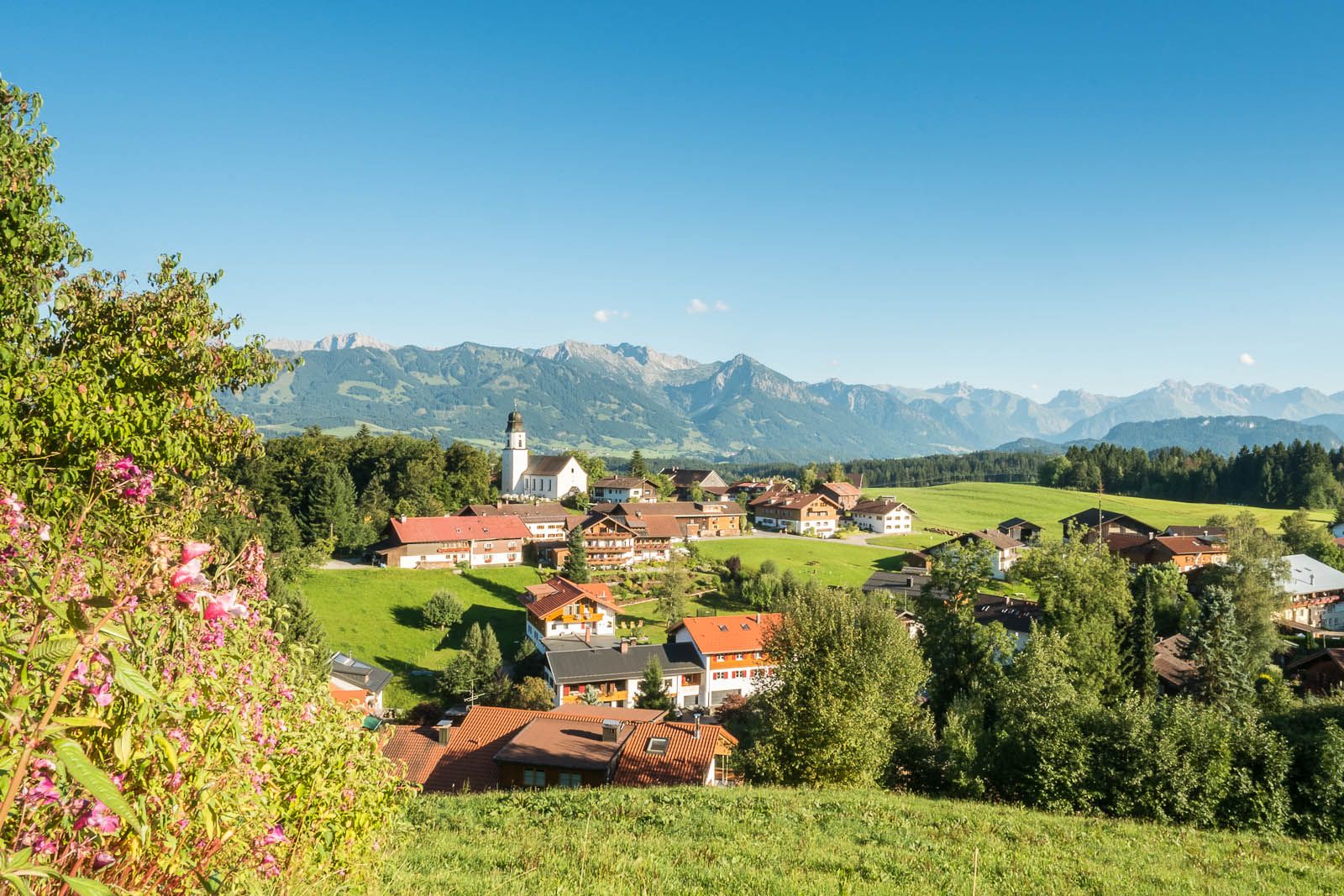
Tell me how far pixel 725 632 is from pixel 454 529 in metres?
32.0

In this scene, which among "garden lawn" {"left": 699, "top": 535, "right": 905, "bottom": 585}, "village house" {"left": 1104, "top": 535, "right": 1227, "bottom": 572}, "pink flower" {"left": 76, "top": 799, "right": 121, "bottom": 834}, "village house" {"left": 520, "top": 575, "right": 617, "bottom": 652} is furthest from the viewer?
"garden lawn" {"left": 699, "top": 535, "right": 905, "bottom": 585}

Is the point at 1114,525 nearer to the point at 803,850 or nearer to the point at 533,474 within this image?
the point at 533,474

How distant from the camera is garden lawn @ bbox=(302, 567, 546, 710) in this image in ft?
162

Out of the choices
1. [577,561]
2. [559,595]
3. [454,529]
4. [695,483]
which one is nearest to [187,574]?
[559,595]

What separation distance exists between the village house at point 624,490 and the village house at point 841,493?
28.5 m

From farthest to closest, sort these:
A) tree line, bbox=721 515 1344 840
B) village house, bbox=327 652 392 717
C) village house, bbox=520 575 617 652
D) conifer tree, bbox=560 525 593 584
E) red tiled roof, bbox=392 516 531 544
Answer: red tiled roof, bbox=392 516 531 544 → conifer tree, bbox=560 525 593 584 → village house, bbox=520 575 617 652 → village house, bbox=327 652 392 717 → tree line, bbox=721 515 1344 840

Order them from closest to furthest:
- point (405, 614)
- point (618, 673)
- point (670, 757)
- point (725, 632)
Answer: point (670, 757) < point (618, 673) < point (725, 632) < point (405, 614)

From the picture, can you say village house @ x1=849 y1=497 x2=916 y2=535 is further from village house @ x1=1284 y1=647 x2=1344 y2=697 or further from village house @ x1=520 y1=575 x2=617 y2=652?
village house @ x1=1284 y1=647 x2=1344 y2=697

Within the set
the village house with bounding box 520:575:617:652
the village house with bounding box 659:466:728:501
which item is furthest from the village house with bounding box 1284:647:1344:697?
the village house with bounding box 659:466:728:501

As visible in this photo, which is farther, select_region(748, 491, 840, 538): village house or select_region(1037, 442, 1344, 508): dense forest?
select_region(1037, 442, 1344, 508): dense forest

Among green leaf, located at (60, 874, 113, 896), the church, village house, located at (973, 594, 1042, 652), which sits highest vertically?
green leaf, located at (60, 874, 113, 896)

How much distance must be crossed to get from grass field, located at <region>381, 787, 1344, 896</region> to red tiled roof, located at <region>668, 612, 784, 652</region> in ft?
115

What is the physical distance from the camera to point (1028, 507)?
123 m

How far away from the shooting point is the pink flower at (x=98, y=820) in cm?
283
